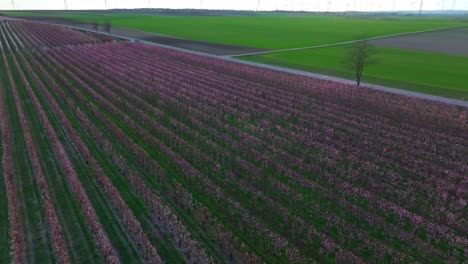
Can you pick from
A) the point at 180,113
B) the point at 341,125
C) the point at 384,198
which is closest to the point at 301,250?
the point at 384,198

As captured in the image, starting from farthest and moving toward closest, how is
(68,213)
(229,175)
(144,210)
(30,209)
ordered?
(229,175)
(144,210)
(30,209)
(68,213)

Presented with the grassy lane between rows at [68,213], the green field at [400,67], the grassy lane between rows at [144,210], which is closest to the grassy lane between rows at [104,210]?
the grassy lane between rows at [68,213]

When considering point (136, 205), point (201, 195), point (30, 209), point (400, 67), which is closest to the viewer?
point (30, 209)

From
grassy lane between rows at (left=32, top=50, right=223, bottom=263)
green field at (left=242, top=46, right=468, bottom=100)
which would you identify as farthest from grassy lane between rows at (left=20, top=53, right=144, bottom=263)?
green field at (left=242, top=46, right=468, bottom=100)

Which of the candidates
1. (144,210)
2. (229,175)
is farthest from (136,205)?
(229,175)

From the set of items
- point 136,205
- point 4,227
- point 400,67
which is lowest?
point 400,67

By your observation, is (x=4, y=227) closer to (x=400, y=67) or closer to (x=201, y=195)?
(x=201, y=195)

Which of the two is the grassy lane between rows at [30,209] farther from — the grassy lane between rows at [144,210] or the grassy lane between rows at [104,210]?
the grassy lane between rows at [144,210]
